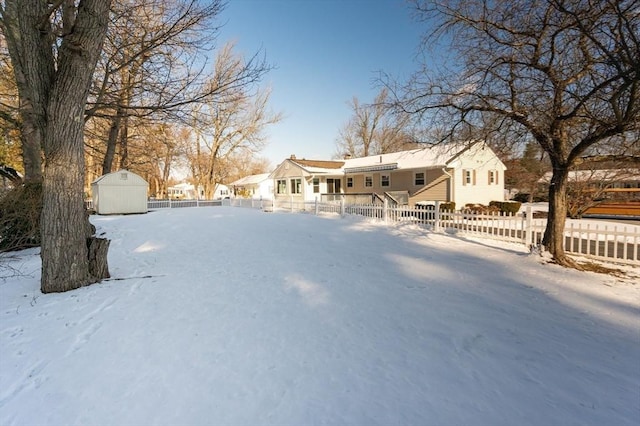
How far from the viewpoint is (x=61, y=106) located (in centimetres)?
492

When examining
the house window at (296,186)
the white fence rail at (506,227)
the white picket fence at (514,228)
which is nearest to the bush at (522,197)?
the white fence rail at (506,227)

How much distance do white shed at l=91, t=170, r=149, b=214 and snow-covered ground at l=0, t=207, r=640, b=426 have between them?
12.3 m

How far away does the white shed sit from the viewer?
56.7 feet

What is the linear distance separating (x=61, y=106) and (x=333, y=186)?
22.5 meters

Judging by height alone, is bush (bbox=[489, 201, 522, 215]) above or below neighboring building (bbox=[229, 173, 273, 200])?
below

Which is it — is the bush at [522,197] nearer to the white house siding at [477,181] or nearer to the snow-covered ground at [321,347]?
the white house siding at [477,181]

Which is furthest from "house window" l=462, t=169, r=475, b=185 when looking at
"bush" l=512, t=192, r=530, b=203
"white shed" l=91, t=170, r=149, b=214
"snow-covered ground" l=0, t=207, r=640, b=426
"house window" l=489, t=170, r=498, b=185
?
"white shed" l=91, t=170, r=149, b=214

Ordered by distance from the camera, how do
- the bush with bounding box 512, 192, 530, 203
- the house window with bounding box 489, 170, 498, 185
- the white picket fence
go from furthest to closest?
the bush with bounding box 512, 192, 530, 203, the house window with bounding box 489, 170, 498, 185, the white picket fence

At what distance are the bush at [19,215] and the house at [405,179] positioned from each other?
15438 millimetres

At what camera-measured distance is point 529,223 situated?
898cm

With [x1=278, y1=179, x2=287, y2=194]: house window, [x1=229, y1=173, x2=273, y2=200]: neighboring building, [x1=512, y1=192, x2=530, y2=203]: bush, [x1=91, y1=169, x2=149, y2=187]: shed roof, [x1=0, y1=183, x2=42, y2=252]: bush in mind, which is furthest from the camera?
[x1=229, y1=173, x2=273, y2=200]: neighboring building

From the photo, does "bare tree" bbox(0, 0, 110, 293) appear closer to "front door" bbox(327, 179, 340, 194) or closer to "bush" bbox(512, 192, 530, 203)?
"front door" bbox(327, 179, 340, 194)

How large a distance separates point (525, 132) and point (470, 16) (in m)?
3.23

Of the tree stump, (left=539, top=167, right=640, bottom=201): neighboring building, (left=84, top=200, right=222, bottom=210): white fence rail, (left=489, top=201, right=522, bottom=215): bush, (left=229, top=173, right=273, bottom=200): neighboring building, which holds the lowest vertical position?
the tree stump
